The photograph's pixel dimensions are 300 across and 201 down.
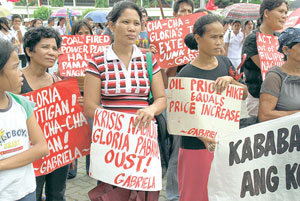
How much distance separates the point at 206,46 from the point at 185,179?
120cm

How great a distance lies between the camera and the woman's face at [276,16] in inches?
154

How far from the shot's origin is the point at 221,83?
2912 millimetres

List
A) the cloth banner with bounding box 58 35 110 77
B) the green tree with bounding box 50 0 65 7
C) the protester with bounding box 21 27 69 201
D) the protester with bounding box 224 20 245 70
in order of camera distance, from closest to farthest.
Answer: the protester with bounding box 21 27 69 201, the cloth banner with bounding box 58 35 110 77, the protester with bounding box 224 20 245 70, the green tree with bounding box 50 0 65 7

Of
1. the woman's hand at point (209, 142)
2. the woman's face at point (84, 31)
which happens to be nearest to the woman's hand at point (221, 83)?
the woman's hand at point (209, 142)

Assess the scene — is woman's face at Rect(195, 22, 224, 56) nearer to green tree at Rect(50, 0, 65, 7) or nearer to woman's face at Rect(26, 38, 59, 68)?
woman's face at Rect(26, 38, 59, 68)

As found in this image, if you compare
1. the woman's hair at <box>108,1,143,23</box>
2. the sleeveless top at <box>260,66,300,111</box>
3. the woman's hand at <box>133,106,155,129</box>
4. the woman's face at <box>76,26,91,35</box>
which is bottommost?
the woman's hand at <box>133,106,155,129</box>

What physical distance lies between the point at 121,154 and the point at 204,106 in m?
0.85

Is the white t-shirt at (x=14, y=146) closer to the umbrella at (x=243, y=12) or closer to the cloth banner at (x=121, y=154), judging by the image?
the cloth banner at (x=121, y=154)

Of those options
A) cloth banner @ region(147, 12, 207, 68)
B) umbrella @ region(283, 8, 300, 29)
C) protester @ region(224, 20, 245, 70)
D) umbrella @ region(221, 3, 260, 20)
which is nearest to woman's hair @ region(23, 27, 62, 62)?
cloth banner @ region(147, 12, 207, 68)

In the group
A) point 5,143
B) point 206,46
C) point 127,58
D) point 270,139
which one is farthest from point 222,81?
point 5,143

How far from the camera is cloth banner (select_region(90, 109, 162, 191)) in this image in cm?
255

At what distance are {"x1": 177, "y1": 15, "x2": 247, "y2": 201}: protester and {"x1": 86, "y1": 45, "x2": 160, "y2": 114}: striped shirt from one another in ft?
1.87

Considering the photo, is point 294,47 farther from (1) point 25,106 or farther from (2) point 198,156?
(1) point 25,106

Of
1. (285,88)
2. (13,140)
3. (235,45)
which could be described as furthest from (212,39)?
(235,45)
